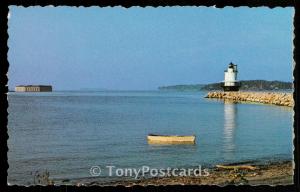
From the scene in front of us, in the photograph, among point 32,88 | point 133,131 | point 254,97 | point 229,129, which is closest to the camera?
point 32,88

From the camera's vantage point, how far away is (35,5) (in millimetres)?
3803

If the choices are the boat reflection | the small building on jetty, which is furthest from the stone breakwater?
the small building on jetty

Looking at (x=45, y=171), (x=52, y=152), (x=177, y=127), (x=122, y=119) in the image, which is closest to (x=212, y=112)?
(x=177, y=127)

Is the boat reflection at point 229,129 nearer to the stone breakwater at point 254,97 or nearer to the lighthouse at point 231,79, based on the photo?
the stone breakwater at point 254,97

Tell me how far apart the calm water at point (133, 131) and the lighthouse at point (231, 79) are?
0.88 meters

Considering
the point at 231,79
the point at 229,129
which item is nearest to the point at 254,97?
the point at 229,129

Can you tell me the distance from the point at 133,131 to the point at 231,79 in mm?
4422

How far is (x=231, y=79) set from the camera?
7.19m

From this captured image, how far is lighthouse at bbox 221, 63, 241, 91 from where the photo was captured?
7.07 m

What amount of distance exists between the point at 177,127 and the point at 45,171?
6.34 metres

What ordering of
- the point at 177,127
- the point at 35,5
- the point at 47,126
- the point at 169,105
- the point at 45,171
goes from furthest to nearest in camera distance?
the point at 169,105
the point at 177,127
the point at 47,126
the point at 45,171
the point at 35,5

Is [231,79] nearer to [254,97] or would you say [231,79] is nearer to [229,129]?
[254,97]

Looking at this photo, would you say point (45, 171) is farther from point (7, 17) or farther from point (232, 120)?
point (232, 120)
